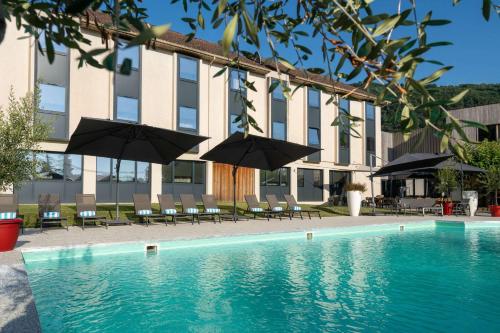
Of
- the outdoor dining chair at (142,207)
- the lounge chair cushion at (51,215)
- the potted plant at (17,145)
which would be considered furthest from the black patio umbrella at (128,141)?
the potted plant at (17,145)

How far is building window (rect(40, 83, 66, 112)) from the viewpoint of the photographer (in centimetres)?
1889

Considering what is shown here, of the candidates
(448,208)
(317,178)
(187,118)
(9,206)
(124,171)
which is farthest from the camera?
(317,178)

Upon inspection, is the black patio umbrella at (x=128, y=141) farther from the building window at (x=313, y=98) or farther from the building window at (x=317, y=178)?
the building window at (x=313, y=98)

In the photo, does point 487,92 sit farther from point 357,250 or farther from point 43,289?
point 43,289

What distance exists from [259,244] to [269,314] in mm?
6027

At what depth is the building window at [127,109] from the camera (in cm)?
2119

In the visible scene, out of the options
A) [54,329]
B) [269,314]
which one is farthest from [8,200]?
[269,314]

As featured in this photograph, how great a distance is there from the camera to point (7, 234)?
25.5ft

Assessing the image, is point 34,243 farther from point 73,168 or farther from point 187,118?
point 187,118

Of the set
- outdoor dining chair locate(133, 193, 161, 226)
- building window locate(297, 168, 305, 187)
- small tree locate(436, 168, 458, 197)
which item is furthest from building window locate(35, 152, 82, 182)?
small tree locate(436, 168, 458, 197)

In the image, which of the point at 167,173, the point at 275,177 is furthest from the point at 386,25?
the point at 275,177

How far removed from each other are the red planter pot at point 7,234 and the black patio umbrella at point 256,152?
764 centimetres

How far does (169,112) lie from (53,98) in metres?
6.01

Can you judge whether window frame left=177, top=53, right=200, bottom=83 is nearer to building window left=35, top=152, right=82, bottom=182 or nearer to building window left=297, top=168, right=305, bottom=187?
building window left=35, top=152, right=82, bottom=182
